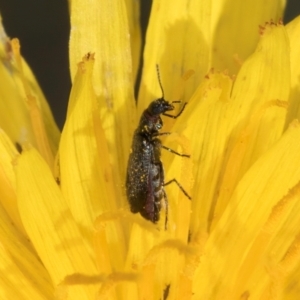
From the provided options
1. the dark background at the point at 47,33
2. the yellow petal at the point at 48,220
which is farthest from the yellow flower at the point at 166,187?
the dark background at the point at 47,33

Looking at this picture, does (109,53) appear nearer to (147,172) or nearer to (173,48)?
(173,48)

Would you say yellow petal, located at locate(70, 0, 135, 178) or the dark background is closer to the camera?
yellow petal, located at locate(70, 0, 135, 178)

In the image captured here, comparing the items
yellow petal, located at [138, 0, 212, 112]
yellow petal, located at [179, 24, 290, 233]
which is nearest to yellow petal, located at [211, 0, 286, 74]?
yellow petal, located at [138, 0, 212, 112]

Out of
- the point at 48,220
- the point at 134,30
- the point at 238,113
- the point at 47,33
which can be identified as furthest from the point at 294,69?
the point at 47,33

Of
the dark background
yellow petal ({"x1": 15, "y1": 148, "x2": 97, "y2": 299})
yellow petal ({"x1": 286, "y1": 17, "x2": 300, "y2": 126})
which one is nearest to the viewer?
yellow petal ({"x1": 15, "y1": 148, "x2": 97, "y2": 299})

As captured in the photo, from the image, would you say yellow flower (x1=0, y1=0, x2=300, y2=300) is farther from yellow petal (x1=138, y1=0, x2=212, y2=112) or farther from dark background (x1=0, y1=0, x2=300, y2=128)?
dark background (x1=0, y1=0, x2=300, y2=128)

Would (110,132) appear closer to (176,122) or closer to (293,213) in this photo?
(176,122)

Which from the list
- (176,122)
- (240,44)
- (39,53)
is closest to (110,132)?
Result: (176,122)
